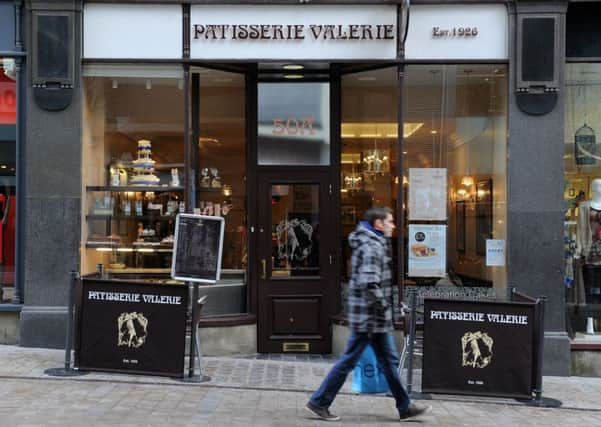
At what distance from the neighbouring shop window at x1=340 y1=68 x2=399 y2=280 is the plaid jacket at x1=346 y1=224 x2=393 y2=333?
3.17m

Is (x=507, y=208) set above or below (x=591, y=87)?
below

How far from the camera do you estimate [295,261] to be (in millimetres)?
9109

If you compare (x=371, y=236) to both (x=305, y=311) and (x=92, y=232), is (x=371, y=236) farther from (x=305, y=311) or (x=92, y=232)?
(x=92, y=232)

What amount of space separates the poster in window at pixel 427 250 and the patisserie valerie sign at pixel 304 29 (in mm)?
2350

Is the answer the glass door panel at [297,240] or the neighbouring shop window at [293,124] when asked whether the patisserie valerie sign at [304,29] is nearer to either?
the neighbouring shop window at [293,124]

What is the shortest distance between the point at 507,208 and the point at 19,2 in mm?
6810

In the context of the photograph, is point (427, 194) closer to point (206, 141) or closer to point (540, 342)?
point (540, 342)

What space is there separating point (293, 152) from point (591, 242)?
4154mm

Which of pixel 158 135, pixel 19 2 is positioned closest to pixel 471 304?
pixel 158 135

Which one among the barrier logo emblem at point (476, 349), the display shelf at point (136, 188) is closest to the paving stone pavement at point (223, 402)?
the barrier logo emblem at point (476, 349)

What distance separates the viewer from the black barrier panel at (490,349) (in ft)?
22.0

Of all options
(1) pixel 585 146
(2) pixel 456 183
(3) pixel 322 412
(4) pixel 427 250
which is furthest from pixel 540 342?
(1) pixel 585 146

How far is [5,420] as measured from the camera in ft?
19.1

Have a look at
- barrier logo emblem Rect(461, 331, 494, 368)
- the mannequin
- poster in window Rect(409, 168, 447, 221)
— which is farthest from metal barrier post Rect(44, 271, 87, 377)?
the mannequin
